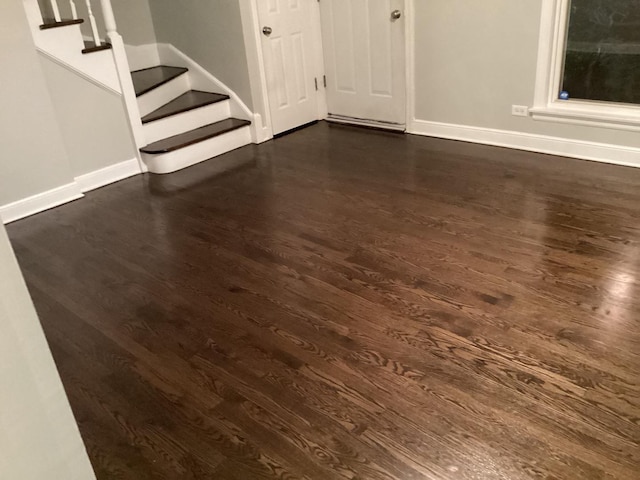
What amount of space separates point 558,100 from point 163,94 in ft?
10.5

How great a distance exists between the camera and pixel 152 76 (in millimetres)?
5004

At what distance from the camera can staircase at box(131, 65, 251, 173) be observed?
438 cm

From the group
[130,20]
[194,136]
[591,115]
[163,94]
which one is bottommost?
[194,136]

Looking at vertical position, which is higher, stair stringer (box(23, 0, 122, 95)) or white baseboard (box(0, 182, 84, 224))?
stair stringer (box(23, 0, 122, 95))

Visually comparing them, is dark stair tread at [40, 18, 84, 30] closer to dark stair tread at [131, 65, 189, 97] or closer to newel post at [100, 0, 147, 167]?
newel post at [100, 0, 147, 167]

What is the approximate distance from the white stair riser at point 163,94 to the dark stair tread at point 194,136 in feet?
1.14

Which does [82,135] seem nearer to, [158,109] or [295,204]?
[158,109]

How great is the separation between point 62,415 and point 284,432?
0.85 meters

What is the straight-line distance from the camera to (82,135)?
158 inches

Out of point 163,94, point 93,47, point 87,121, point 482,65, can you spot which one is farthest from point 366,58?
point 87,121

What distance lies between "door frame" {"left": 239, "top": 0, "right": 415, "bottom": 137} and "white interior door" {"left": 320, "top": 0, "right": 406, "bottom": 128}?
5cm

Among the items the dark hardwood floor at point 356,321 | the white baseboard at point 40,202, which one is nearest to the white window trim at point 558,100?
the dark hardwood floor at point 356,321

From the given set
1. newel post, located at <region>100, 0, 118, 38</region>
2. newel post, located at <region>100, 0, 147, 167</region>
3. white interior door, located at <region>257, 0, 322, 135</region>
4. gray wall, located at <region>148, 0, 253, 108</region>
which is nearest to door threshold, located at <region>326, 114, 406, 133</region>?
white interior door, located at <region>257, 0, 322, 135</region>

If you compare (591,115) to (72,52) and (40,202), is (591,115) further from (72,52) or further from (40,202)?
(40,202)
